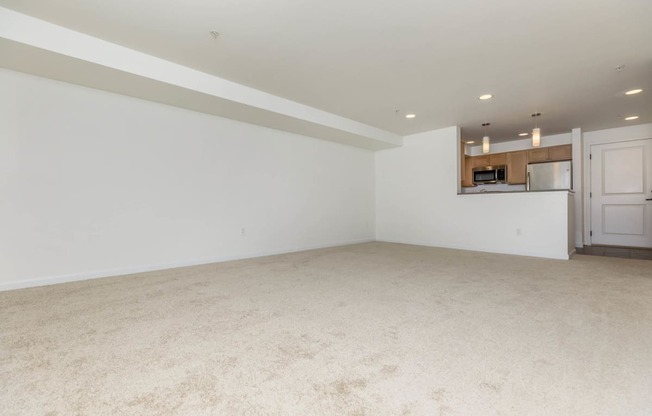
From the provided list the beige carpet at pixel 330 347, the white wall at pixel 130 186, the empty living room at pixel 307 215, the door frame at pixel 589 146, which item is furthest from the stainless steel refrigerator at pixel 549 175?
the white wall at pixel 130 186

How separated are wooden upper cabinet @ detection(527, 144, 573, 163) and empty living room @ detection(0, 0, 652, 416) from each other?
49 millimetres

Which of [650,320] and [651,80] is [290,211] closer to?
[650,320]

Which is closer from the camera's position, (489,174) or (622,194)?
(622,194)

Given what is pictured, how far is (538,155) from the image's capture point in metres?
6.71

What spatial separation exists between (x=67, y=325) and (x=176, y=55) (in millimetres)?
2752

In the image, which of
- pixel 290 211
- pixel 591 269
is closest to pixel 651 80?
pixel 591 269

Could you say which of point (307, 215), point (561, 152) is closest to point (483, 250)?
point (561, 152)

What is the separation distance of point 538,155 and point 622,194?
165 centimetres

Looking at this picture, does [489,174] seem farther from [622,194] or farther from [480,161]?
[622,194]

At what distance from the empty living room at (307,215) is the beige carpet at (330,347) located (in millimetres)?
17

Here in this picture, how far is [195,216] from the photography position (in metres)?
4.41

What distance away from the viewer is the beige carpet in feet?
4.30

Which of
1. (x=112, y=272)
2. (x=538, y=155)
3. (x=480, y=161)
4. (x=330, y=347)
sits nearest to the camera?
(x=330, y=347)

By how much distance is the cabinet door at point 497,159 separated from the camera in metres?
7.26
